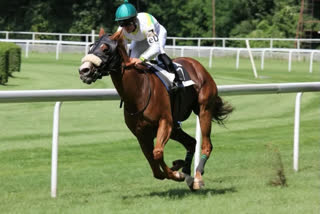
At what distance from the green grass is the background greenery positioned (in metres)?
25.6

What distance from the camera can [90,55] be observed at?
531cm

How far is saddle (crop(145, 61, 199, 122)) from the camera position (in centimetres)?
600

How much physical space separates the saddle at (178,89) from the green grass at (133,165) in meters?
0.73

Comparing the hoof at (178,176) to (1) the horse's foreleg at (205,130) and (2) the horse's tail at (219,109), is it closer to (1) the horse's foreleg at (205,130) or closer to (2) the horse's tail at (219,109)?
(1) the horse's foreleg at (205,130)

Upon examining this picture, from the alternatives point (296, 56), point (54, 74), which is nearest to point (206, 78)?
point (54, 74)

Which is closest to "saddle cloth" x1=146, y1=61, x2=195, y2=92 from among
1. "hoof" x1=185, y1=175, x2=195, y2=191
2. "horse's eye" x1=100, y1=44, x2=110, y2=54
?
"horse's eye" x1=100, y1=44, x2=110, y2=54

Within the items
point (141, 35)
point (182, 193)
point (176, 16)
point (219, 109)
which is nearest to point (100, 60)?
point (141, 35)

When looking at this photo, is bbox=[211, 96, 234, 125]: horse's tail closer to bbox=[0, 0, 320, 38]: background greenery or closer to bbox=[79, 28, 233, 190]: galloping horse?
bbox=[79, 28, 233, 190]: galloping horse

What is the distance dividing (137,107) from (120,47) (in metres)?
0.50

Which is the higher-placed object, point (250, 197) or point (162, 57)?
point (162, 57)

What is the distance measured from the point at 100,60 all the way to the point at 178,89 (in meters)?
1.00

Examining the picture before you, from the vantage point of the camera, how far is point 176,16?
43.4 m

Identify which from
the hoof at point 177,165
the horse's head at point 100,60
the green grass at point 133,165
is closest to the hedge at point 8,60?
the green grass at point 133,165

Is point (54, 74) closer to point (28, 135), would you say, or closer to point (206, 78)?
point (28, 135)
